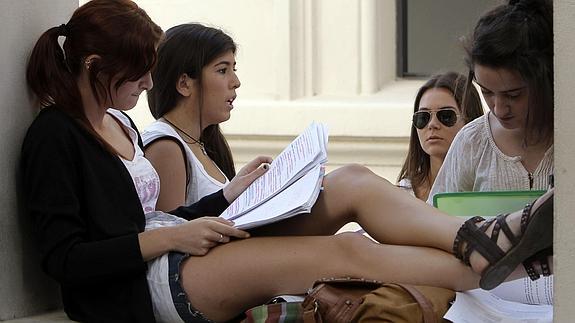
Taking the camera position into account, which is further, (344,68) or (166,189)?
(344,68)

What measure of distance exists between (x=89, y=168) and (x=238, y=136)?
322 cm

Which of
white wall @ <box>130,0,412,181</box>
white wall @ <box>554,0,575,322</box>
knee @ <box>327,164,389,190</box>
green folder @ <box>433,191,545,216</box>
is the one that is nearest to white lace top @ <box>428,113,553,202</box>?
green folder @ <box>433,191,545,216</box>

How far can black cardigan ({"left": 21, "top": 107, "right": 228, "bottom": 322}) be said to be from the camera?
10.0ft

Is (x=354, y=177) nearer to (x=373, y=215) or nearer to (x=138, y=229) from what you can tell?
(x=373, y=215)

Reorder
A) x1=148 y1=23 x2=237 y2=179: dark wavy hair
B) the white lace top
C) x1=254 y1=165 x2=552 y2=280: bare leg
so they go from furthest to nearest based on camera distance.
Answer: x1=148 y1=23 x2=237 y2=179: dark wavy hair, the white lace top, x1=254 y1=165 x2=552 y2=280: bare leg

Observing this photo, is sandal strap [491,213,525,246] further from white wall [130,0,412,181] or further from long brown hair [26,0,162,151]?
white wall [130,0,412,181]

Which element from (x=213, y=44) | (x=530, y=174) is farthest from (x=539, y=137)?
(x=213, y=44)

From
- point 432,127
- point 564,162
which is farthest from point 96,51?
point 432,127

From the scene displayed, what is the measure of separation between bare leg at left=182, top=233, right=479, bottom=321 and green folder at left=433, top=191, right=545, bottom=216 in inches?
9.3

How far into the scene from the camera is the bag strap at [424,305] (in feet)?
9.40

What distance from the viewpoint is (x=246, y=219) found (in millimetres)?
3115

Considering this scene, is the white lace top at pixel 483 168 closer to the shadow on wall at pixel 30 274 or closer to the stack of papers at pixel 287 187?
the stack of papers at pixel 287 187

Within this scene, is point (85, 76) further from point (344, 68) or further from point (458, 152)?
point (344, 68)

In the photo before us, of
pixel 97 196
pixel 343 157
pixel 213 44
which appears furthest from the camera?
pixel 343 157
